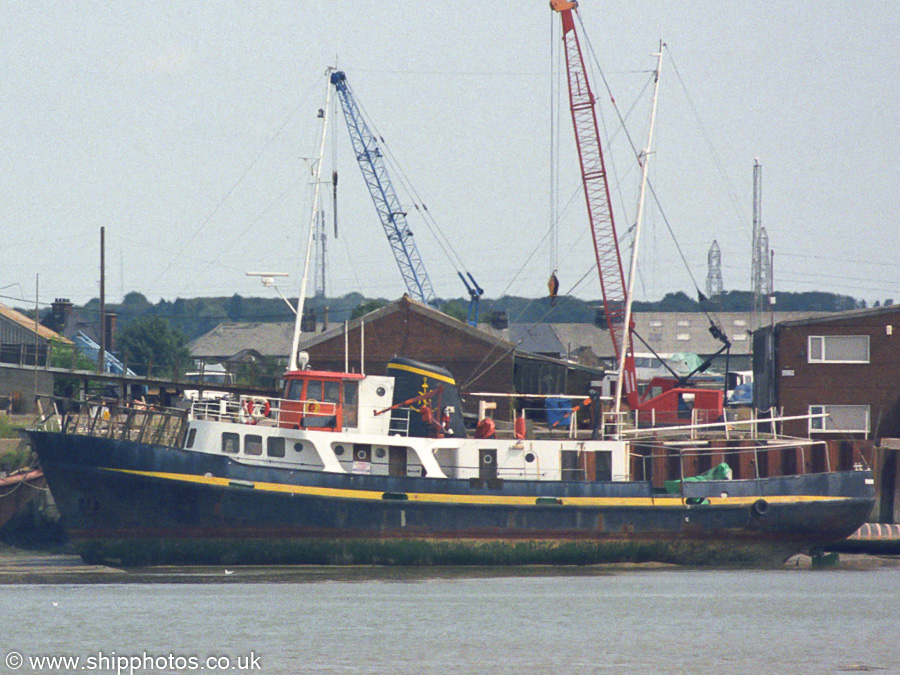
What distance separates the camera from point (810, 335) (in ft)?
141

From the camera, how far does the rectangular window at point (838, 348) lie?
139ft

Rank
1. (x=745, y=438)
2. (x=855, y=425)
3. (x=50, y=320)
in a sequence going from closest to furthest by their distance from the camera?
(x=745, y=438) < (x=855, y=425) < (x=50, y=320)

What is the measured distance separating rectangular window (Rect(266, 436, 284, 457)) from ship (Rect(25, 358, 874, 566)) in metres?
0.05

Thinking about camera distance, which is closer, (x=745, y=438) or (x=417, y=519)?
(x=417, y=519)

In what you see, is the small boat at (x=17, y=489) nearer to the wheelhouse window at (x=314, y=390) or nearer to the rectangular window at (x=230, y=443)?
the rectangular window at (x=230, y=443)

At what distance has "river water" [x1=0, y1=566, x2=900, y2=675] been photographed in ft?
72.4

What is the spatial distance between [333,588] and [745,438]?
43.4 feet

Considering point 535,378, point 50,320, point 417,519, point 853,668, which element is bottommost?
point 853,668

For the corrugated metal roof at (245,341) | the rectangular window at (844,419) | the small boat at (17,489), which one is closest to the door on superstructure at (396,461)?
the small boat at (17,489)

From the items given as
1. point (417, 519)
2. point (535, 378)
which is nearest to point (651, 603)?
point (417, 519)

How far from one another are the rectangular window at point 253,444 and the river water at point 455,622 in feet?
10.3

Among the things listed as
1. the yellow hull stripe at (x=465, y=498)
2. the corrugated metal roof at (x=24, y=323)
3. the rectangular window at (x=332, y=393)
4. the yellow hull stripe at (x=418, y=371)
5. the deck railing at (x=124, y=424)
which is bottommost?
the yellow hull stripe at (x=465, y=498)

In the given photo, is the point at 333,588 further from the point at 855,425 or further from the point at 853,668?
the point at 855,425

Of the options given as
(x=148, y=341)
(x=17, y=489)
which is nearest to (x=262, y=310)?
(x=148, y=341)
